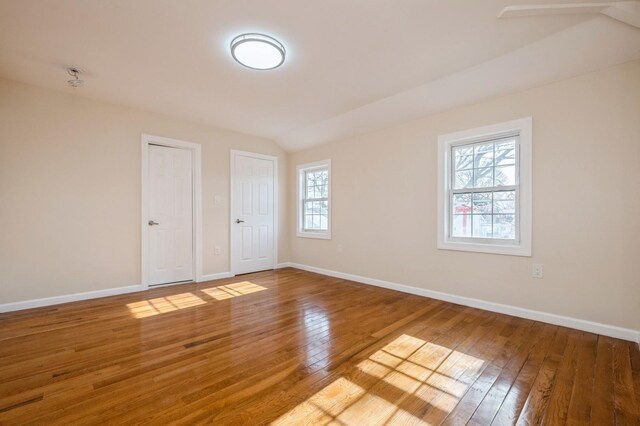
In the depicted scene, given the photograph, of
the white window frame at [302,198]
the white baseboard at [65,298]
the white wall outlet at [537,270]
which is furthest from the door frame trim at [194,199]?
the white wall outlet at [537,270]

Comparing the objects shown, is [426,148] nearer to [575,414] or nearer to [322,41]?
[322,41]

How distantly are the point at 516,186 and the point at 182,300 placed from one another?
13.4ft

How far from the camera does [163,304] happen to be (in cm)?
333

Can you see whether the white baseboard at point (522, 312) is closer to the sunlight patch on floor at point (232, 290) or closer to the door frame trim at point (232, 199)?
the sunlight patch on floor at point (232, 290)

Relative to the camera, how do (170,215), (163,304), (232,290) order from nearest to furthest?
(163,304)
(232,290)
(170,215)

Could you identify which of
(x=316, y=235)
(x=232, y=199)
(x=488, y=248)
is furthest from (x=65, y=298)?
(x=488, y=248)

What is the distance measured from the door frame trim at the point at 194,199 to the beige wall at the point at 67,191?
0.25 feet

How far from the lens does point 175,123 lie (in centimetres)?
421

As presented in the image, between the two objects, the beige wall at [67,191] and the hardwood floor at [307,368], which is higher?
the beige wall at [67,191]

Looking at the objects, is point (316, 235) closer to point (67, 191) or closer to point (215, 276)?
point (215, 276)

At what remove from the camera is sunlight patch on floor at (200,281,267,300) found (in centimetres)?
371

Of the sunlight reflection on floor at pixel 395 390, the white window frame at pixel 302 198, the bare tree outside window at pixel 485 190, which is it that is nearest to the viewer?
the sunlight reflection on floor at pixel 395 390

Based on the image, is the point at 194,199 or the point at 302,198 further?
the point at 302,198

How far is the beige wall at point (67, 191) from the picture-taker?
3080mm
